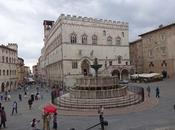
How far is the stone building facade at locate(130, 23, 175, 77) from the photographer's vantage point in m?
54.1

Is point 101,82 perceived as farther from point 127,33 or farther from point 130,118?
point 127,33

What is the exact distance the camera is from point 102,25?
189ft

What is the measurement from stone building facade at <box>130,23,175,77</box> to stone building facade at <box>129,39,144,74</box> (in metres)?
2.72

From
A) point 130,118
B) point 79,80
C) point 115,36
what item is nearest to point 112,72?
point 115,36

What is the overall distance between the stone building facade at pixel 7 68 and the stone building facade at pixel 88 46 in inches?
477

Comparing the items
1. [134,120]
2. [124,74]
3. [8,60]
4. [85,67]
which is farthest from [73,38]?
[134,120]

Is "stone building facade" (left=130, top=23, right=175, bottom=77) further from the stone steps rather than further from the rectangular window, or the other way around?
the stone steps

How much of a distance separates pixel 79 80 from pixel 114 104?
20.4 ft

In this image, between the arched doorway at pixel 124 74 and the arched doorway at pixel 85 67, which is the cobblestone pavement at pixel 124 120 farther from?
the arched doorway at pixel 124 74

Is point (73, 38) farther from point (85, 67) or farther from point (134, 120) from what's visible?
point (134, 120)

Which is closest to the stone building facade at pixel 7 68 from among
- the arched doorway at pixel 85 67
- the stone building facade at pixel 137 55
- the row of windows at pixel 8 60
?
the row of windows at pixel 8 60

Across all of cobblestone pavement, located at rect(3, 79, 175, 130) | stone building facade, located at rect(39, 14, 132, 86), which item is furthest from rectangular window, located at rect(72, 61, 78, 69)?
cobblestone pavement, located at rect(3, 79, 175, 130)

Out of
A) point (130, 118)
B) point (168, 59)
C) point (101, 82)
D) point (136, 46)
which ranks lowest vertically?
point (130, 118)

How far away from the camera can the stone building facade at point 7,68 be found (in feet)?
185
